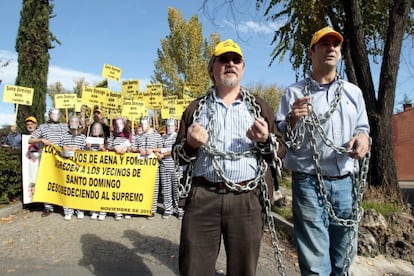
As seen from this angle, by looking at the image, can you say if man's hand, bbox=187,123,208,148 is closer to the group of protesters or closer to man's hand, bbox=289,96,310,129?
man's hand, bbox=289,96,310,129

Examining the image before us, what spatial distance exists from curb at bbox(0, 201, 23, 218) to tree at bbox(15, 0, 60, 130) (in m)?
5.99

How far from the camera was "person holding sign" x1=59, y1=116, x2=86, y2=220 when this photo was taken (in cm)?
776

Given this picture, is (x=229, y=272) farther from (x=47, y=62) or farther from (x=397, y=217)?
(x=47, y=62)

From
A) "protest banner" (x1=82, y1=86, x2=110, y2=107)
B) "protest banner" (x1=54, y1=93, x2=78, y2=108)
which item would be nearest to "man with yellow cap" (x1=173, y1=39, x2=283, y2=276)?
"protest banner" (x1=82, y1=86, x2=110, y2=107)

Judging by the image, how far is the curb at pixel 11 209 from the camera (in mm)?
Answer: 7688

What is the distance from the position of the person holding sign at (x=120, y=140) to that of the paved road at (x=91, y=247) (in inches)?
35.8

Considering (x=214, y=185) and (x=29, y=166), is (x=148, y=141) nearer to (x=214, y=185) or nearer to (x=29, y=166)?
(x=29, y=166)

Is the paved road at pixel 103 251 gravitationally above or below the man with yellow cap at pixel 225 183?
below

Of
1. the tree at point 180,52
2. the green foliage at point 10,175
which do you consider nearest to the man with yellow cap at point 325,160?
the green foliage at point 10,175

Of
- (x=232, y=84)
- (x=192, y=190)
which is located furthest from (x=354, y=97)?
(x=192, y=190)

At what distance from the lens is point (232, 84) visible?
2887 millimetres

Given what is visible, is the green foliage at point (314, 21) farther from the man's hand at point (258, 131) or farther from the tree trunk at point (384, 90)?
the man's hand at point (258, 131)

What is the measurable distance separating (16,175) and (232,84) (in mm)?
7064

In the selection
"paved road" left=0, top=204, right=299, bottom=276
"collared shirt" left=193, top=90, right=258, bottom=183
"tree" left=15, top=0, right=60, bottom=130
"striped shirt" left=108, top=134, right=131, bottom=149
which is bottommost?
"paved road" left=0, top=204, right=299, bottom=276
